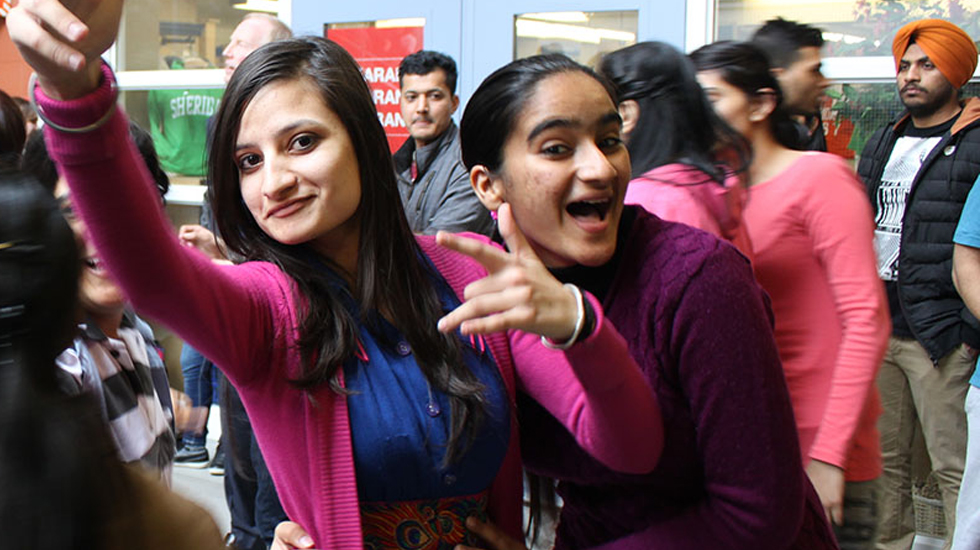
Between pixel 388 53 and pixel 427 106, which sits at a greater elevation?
pixel 388 53

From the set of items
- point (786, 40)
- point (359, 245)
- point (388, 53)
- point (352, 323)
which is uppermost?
point (388, 53)

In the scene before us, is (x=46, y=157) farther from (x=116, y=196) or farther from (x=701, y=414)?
(x=701, y=414)

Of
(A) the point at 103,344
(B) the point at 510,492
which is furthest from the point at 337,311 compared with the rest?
(A) the point at 103,344

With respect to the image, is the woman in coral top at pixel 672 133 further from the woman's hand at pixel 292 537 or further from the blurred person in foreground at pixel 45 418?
the blurred person in foreground at pixel 45 418

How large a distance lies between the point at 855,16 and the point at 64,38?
4.03 metres

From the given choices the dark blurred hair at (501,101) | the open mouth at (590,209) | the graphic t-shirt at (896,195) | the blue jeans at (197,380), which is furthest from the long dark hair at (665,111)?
the blue jeans at (197,380)

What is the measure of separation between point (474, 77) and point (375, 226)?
381cm

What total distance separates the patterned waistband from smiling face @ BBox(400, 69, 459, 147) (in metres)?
3.21

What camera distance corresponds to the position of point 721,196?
83.3 inches

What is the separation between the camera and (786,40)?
2.96 metres

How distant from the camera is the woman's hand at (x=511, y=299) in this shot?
1.14 m

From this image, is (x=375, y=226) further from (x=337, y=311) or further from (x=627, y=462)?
(x=627, y=462)

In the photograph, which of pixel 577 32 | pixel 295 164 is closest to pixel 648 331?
pixel 295 164

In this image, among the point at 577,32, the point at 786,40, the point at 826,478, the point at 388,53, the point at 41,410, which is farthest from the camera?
the point at 388,53
